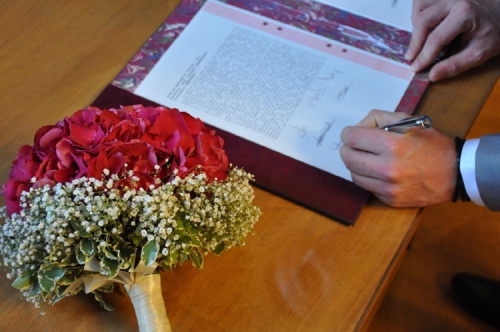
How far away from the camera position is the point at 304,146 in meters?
0.85

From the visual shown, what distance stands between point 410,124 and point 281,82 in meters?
0.24

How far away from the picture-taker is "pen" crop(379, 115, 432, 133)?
760 mm

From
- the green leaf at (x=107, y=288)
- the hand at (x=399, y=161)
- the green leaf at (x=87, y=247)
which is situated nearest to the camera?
the green leaf at (x=87, y=247)

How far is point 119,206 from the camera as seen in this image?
1.96ft

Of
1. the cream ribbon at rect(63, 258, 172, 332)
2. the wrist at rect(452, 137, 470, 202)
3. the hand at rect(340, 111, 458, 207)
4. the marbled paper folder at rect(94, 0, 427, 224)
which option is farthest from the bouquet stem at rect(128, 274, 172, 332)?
the wrist at rect(452, 137, 470, 202)

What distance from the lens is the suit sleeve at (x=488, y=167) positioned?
31.7 inches

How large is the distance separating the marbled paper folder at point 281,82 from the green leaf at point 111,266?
298 mm

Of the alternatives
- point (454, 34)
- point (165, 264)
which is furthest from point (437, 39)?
point (165, 264)

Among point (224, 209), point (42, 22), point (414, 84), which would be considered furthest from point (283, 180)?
point (42, 22)

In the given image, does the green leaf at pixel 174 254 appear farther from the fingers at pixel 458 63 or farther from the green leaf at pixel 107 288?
the fingers at pixel 458 63

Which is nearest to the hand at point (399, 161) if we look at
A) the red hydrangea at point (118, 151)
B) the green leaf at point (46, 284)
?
the red hydrangea at point (118, 151)

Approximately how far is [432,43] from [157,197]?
0.60 m

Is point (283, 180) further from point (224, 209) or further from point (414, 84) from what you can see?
point (414, 84)

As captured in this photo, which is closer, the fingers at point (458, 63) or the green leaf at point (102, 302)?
the green leaf at point (102, 302)
